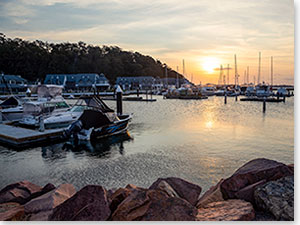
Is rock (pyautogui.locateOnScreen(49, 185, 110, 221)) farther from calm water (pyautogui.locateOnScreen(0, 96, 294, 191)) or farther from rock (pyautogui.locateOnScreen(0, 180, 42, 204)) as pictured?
calm water (pyautogui.locateOnScreen(0, 96, 294, 191))

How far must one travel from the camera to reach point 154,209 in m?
3.31

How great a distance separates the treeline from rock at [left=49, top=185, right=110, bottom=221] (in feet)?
168

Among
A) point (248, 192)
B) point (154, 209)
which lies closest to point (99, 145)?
point (154, 209)

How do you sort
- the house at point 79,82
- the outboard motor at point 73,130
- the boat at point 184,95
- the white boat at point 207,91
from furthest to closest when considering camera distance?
1. the house at point 79,82
2. the white boat at point 207,91
3. the boat at point 184,95
4. the outboard motor at point 73,130

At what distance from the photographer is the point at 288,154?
987cm

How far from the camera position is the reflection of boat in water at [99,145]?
10898mm

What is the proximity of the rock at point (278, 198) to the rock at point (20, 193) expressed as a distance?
389cm

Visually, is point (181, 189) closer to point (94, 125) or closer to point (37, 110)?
point (94, 125)

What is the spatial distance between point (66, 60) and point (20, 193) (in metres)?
70.3

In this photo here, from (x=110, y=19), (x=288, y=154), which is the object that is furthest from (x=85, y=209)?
(x=288, y=154)

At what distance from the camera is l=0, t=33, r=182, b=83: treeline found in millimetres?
55906

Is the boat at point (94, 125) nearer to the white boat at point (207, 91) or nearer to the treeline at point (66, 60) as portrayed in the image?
the treeline at point (66, 60)

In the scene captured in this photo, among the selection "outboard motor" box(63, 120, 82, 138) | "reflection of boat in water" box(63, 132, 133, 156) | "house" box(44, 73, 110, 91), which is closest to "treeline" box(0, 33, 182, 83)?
"house" box(44, 73, 110, 91)

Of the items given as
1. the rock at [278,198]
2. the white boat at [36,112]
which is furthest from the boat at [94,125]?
the rock at [278,198]
